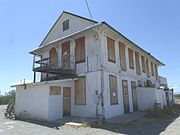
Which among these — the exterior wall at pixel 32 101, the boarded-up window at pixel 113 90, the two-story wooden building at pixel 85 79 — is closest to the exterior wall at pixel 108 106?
the two-story wooden building at pixel 85 79

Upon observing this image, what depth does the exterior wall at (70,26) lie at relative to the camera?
1328cm

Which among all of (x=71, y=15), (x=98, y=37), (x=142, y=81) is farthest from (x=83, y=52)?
(x=142, y=81)

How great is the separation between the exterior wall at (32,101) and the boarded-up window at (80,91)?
231 centimetres

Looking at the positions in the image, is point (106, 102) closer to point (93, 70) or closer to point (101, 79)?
point (101, 79)

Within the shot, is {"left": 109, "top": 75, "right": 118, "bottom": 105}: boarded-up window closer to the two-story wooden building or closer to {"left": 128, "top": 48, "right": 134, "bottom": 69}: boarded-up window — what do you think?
the two-story wooden building

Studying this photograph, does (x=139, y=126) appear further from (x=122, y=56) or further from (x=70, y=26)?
(x=70, y=26)

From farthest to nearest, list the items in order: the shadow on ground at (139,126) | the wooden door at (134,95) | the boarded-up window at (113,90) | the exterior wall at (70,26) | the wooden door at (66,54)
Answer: the wooden door at (134,95)
the wooden door at (66,54)
the exterior wall at (70,26)
the boarded-up window at (113,90)
the shadow on ground at (139,126)

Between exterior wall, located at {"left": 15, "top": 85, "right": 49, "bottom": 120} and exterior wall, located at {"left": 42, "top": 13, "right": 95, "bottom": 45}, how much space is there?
5.32 meters

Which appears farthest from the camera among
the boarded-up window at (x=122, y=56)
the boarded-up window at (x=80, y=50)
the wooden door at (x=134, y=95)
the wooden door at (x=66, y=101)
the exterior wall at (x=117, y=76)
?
the wooden door at (x=134, y=95)

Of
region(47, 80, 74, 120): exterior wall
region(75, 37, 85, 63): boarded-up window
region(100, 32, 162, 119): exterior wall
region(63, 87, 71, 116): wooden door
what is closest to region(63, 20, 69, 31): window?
region(75, 37, 85, 63): boarded-up window

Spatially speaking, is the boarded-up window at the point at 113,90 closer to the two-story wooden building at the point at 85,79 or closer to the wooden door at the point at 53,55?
the two-story wooden building at the point at 85,79

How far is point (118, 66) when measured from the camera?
13578 mm

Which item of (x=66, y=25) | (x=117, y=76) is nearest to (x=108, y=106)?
(x=117, y=76)

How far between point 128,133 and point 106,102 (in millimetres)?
3968
